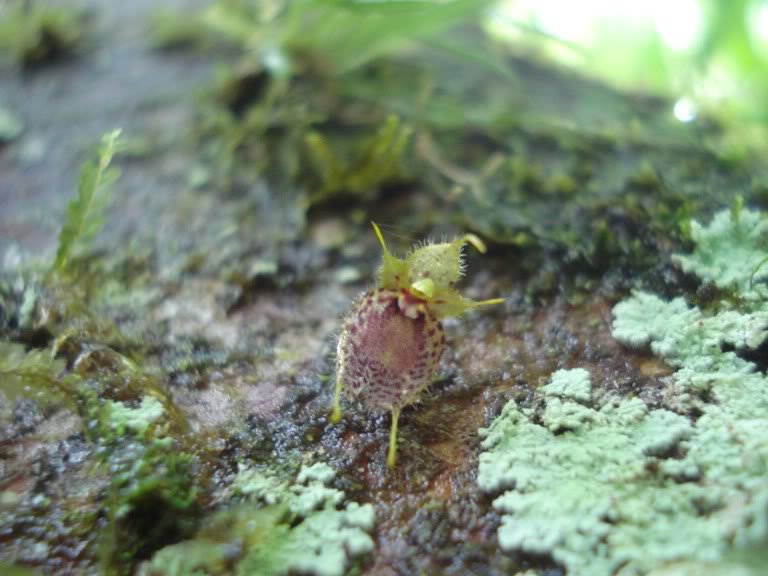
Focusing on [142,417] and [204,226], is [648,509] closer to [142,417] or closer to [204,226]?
[142,417]

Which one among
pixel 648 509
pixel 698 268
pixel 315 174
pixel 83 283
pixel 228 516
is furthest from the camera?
pixel 315 174

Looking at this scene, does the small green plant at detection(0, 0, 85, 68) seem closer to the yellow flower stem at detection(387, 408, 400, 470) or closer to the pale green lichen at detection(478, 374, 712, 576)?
the yellow flower stem at detection(387, 408, 400, 470)

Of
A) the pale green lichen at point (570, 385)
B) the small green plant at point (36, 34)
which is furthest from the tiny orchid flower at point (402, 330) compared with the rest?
the small green plant at point (36, 34)

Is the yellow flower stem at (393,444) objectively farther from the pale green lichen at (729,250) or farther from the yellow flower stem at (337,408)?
the pale green lichen at (729,250)

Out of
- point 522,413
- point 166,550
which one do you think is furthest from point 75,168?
point 522,413

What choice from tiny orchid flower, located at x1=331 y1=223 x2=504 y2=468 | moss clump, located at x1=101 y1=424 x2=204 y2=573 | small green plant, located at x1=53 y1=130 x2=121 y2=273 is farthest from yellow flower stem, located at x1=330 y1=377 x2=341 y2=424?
small green plant, located at x1=53 y1=130 x2=121 y2=273
